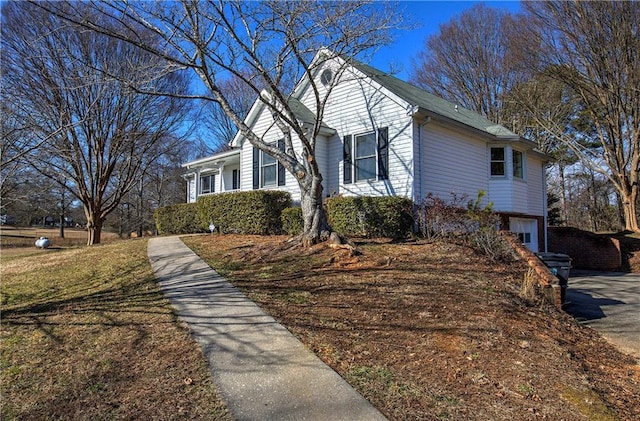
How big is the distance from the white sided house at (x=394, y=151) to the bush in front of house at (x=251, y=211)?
4.48ft

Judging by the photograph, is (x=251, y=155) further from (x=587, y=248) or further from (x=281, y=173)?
(x=587, y=248)

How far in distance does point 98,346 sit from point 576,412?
4701 millimetres

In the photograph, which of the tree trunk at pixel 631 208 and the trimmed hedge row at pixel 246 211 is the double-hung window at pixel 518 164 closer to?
the tree trunk at pixel 631 208

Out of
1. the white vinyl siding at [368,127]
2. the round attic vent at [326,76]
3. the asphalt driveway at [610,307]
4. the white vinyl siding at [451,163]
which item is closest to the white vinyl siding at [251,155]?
the white vinyl siding at [368,127]

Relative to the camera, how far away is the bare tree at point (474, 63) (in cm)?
2372

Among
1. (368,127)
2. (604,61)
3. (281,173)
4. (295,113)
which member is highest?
(604,61)

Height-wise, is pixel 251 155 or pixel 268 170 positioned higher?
pixel 251 155

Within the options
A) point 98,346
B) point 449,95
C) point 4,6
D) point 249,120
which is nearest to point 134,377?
point 98,346

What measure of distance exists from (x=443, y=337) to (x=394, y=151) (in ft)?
26.4

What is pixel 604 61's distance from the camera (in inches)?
655

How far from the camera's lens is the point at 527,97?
22.4m

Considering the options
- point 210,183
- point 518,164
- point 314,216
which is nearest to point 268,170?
point 314,216

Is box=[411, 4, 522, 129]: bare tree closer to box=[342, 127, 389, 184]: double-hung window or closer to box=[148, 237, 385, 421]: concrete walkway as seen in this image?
box=[342, 127, 389, 184]: double-hung window

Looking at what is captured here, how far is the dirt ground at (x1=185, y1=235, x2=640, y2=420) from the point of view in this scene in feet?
11.0
